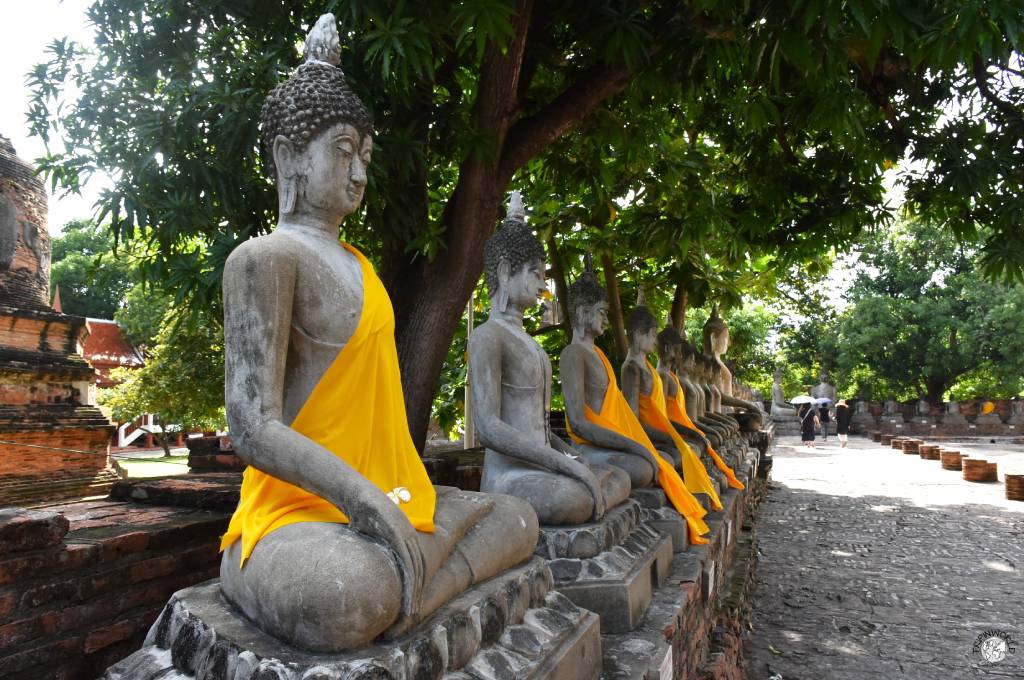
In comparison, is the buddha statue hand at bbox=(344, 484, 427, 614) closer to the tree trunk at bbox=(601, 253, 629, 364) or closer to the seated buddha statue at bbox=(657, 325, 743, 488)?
the seated buddha statue at bbox=(657, 325, 743, 488)

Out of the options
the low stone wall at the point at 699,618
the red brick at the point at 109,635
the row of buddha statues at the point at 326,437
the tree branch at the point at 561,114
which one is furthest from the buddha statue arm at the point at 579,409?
the red brick at the point at 109,635

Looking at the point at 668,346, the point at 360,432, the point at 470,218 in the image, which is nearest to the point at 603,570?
the point at 360,432

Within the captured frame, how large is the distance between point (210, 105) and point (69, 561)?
238cm

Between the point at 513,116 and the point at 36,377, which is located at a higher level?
the point at 513,116

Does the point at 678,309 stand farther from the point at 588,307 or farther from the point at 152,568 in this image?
the point at 152,568

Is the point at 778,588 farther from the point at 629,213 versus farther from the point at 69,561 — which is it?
the point at 69,561

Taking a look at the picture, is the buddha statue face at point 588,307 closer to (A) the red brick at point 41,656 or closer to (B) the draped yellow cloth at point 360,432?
(B) the draped yellow cloth at point 360,432

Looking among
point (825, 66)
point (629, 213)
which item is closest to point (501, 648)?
point (825, 66)

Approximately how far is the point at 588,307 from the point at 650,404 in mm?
1390

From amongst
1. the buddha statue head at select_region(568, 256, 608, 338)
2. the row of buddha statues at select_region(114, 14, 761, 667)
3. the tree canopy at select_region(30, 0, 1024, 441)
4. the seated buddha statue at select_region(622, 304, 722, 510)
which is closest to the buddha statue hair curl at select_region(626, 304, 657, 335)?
the seated buddha statue at select_region(622, 304, 722, 510)

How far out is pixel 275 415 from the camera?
1.88 m

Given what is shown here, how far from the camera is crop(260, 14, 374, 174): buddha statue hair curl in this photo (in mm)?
2076

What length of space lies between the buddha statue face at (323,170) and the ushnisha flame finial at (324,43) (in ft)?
0.78

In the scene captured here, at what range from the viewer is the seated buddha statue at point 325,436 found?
5.32 feet
